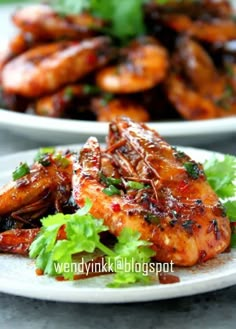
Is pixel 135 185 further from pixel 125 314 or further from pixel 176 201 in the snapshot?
pixel 125 314

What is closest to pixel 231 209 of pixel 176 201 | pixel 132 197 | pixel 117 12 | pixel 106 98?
pixel 176 201

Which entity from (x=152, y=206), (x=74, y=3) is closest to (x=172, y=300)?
(x=152, y=206)

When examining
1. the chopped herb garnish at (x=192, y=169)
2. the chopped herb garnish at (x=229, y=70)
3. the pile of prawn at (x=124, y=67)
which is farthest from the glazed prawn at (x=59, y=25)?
the chopped herb garnish at (x=192, y=169)

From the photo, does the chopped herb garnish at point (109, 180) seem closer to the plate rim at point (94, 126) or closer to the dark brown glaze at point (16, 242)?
the dark brown glaze at point (16, 242)

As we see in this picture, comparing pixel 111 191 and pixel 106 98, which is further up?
pixel 111 191

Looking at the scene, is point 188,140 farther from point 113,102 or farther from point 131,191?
point 131,191

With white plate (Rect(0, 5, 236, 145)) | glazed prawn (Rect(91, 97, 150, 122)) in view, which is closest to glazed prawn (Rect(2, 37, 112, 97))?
glazed prawn (Rect(91, 97, 150, 122))

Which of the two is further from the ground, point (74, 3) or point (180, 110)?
point (74, 3)
